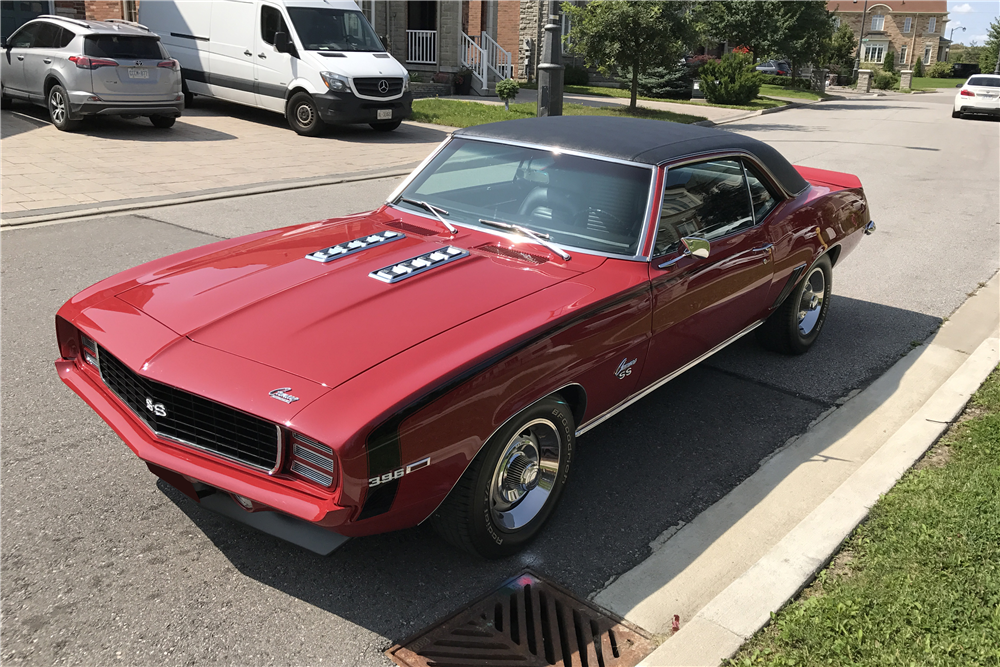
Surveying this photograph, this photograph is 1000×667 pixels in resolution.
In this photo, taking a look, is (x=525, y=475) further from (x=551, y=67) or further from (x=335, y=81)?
(x=335, y=81)

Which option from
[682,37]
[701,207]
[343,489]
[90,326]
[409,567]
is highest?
[682,37]

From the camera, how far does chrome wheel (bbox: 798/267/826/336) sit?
5.95 m

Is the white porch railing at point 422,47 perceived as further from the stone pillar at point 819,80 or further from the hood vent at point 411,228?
the stone pillar at point 819,80

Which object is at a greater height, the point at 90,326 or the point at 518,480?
the point at 90,326

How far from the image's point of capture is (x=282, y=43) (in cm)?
1534

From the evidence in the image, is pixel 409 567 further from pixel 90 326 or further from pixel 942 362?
pixel 942 362

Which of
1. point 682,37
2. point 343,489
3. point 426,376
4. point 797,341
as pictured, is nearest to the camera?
A: point 343,489

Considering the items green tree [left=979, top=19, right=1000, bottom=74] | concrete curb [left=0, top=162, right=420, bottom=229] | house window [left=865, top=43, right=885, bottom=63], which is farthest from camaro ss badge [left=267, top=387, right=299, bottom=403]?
house window [left=865, top=43, right=885, bottom=63]

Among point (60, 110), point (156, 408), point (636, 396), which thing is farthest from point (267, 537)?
point (60, 110)

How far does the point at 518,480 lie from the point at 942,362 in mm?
4005

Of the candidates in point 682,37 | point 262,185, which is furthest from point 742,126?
point 262,185

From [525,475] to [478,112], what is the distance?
1757 cm

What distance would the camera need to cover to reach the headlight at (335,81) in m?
14.9

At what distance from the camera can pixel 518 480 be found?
3.56m
